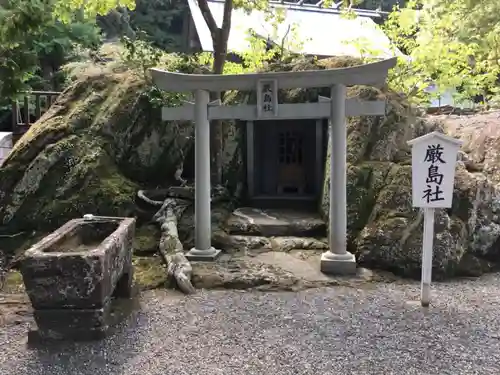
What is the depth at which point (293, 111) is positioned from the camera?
6.07m

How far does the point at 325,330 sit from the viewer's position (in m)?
4.20

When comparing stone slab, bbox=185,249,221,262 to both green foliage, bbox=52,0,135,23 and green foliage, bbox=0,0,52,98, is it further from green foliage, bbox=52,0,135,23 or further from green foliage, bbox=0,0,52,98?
green foliage, bbox=52,0,135,23

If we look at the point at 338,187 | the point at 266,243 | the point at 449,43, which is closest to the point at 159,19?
the point at 449,43

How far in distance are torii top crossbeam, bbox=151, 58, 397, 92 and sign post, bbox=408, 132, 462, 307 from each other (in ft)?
4.73

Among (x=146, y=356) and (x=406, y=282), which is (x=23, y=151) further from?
(x=406, y=282)

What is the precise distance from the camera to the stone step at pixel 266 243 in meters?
6.91

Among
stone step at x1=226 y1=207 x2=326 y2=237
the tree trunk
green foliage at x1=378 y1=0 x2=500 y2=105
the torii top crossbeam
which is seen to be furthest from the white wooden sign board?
green foliage at x1=378 y1=0 x2=500 y2=105

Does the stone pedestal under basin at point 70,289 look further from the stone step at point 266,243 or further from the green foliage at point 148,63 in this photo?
the green foliage at point 148,63

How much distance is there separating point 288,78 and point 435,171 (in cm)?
238

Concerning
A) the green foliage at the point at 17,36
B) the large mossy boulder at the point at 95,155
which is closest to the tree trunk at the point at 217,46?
the large mossy boulder at the point at 95,155

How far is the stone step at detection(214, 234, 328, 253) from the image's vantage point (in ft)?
22.7

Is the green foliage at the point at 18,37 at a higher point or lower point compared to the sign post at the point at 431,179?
higher

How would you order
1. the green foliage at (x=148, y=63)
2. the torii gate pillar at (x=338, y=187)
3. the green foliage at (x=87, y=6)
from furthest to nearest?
the green foliage at (x=148, y=63), the green foliage at (x=87, y=6), the torii gate pillar at (x=338, y=187)

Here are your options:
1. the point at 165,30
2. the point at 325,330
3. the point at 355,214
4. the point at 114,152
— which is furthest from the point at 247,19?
the point at 325,330
